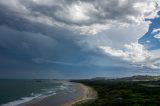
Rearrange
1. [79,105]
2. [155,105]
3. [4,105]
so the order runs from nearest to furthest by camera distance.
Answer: [155,105], [79,105], [4,105]

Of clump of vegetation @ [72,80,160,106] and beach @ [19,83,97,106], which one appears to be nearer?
clump of vegetation @ [72,80,160,106]

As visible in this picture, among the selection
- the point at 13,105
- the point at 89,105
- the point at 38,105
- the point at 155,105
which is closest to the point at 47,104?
the point at 38,105

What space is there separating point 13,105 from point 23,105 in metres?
3.03

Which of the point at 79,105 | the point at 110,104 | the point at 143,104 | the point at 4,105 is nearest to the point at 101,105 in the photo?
the point at 110,104

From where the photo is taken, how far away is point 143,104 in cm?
6053

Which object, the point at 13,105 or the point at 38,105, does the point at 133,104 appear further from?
the point at 13,105

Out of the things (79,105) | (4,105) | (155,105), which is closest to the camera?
(155,105)

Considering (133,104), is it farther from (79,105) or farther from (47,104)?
(47,104)

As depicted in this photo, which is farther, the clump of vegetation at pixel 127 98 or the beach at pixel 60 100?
the beach at pixel 60 100

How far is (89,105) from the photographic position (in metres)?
61.1

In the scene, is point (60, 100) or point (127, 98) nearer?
point (127, 98)

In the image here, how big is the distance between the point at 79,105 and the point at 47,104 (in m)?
12.2

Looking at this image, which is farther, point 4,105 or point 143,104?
point 4,105

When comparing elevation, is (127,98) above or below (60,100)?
above
